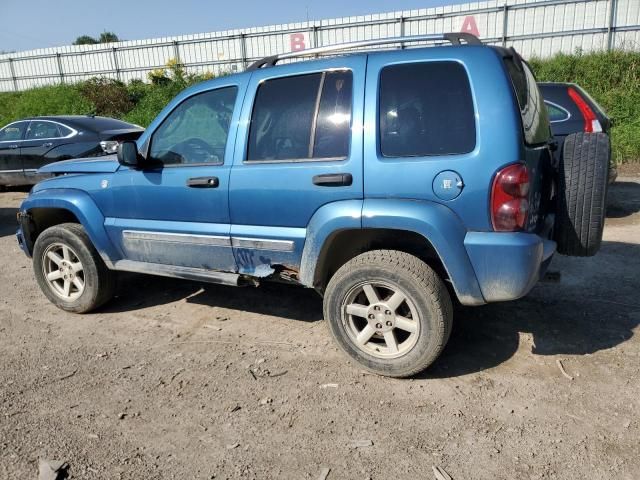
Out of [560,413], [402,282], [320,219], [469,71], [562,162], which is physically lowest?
[560,413]

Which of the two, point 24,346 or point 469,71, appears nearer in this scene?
point 469,71

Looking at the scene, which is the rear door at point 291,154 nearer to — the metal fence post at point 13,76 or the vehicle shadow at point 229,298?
the vehicle shadow at point 229,298

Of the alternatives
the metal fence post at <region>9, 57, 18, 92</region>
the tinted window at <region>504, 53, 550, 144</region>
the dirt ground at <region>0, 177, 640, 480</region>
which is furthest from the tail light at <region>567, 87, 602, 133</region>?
the metal fence post at <region>9, 57, 18, 92</region>

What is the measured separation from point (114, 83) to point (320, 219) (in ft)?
70.6

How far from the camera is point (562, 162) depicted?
3.25 metres

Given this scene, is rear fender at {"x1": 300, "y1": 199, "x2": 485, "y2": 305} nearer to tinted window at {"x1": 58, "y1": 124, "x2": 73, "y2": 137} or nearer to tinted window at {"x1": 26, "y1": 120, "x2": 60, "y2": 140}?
tinted window at {"x1": 58, "y1": 124, "x2": 73, "y2": 137}

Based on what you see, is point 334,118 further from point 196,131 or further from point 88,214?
point 88,214

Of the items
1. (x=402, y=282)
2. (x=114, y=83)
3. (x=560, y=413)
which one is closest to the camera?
(x=560, y=413)

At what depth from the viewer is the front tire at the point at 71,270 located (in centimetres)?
439

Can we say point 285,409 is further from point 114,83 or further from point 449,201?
point 114,83

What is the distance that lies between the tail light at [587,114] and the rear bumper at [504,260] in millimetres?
4363

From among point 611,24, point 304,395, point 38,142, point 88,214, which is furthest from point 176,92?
point 304,395

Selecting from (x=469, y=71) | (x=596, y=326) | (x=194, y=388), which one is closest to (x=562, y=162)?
(x=469, y=71)

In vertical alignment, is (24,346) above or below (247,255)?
below
